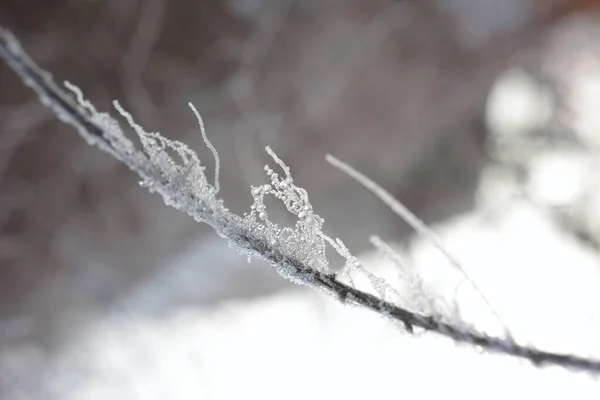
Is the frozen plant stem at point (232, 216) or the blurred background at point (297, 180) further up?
the blurred background at point (297, 180)

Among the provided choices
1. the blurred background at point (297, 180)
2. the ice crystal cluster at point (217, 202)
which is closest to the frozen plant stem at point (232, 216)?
the ice crystal cluster at point (217, 202)


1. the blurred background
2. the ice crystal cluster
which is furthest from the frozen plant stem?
the blurred background

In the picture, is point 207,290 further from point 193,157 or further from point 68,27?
point 193,157

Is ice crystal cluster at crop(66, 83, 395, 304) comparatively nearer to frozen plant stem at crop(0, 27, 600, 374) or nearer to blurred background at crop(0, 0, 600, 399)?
frozen plant stem at crop(0, 27, 600, 374)

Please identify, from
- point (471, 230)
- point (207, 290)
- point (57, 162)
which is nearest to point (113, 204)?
point (57, 162)

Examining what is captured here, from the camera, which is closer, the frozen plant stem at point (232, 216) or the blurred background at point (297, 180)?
the frozen plant stem at point (232, 216)

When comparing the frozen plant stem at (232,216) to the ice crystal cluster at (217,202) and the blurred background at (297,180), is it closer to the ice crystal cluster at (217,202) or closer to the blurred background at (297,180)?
the ice crystal cluster at (217,202)
